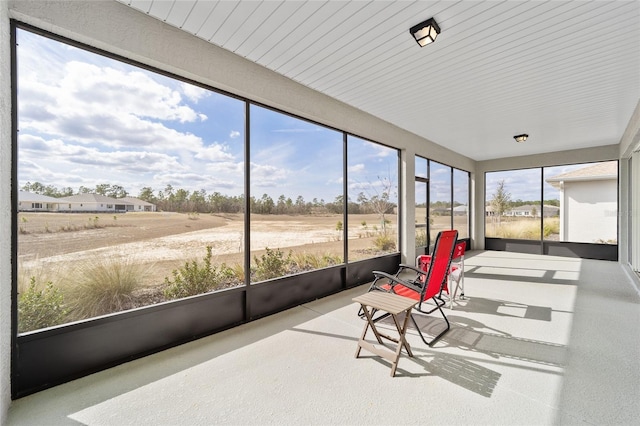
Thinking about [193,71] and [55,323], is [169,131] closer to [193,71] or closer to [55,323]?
[193,71]

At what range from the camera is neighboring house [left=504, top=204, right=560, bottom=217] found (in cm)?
791

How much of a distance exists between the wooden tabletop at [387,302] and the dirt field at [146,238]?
1.63m

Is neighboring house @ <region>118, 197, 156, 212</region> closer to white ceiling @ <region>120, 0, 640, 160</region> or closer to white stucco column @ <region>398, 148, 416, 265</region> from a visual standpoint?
white ceiling @ <region>120, 0, 640, 160</region>

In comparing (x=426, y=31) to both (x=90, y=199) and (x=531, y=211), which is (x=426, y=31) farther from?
(x=531, y=211)

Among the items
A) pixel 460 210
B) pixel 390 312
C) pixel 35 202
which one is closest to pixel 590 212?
pixel 460 210

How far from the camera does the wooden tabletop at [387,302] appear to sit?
7.35 ft

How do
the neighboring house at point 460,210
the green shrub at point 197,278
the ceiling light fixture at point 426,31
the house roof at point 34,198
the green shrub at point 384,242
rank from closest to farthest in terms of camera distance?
the house roof at point 34,198 → the ceiling light fixture at point 426,31 → the green shrub at point 197,278 → the green shrub at point 384,242 → the neighboring house at point 460,210

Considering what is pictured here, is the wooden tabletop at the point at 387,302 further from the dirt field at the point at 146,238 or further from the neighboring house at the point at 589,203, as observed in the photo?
the neighboring house at the point at 589,203

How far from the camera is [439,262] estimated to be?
3.00 metres

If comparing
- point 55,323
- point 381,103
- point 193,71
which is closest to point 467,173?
point 381,103

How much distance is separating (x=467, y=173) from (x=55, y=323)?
9.84m

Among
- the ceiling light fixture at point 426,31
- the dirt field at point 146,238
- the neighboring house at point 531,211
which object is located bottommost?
Answer: the dirt field at point 146,238

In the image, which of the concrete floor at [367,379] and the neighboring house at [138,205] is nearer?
the concrete floor at [367,379]

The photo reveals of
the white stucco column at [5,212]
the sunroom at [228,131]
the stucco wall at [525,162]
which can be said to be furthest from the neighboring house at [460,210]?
the white stucco column at [5,212]
